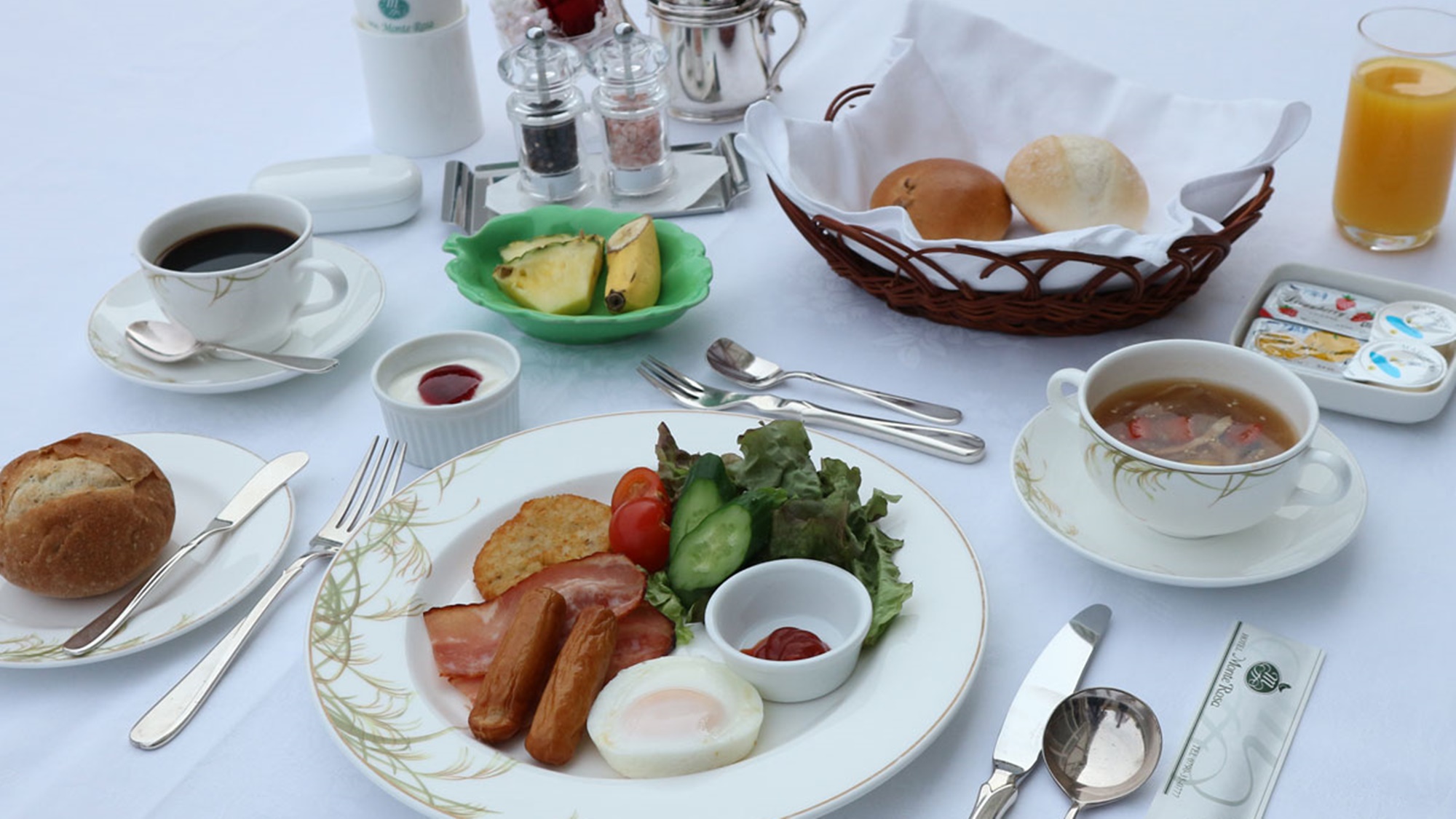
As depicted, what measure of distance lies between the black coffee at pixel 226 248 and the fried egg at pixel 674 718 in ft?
2.36

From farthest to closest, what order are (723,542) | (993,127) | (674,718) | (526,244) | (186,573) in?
(993,127)
(526,244)
(186,573)
(723,542)
(674,718)

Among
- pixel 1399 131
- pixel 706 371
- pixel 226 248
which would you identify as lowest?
pixel 706 371

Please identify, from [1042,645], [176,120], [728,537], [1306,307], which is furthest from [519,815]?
[176,120]

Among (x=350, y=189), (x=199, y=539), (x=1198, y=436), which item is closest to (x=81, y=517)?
(x=199, y=539)

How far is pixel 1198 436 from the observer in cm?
107

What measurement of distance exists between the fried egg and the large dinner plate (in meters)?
0.01

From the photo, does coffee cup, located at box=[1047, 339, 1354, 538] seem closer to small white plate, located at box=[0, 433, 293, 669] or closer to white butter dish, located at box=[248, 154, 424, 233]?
small white plate, located at box=[0, 433, 293, 669]

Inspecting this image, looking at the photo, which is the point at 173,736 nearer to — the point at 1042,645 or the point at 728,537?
the point at 728,537

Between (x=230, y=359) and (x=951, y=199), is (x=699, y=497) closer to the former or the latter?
(x=951, y=199)

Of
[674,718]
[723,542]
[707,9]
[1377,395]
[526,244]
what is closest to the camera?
[674,718]

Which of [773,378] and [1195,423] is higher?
[1195,423]

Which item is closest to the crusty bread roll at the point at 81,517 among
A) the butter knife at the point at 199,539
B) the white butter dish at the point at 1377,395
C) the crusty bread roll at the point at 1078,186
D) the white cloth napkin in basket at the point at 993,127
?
the butter knife at the point at 199,539

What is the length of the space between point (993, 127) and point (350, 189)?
82 centimetres

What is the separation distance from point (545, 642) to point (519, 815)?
14cm
